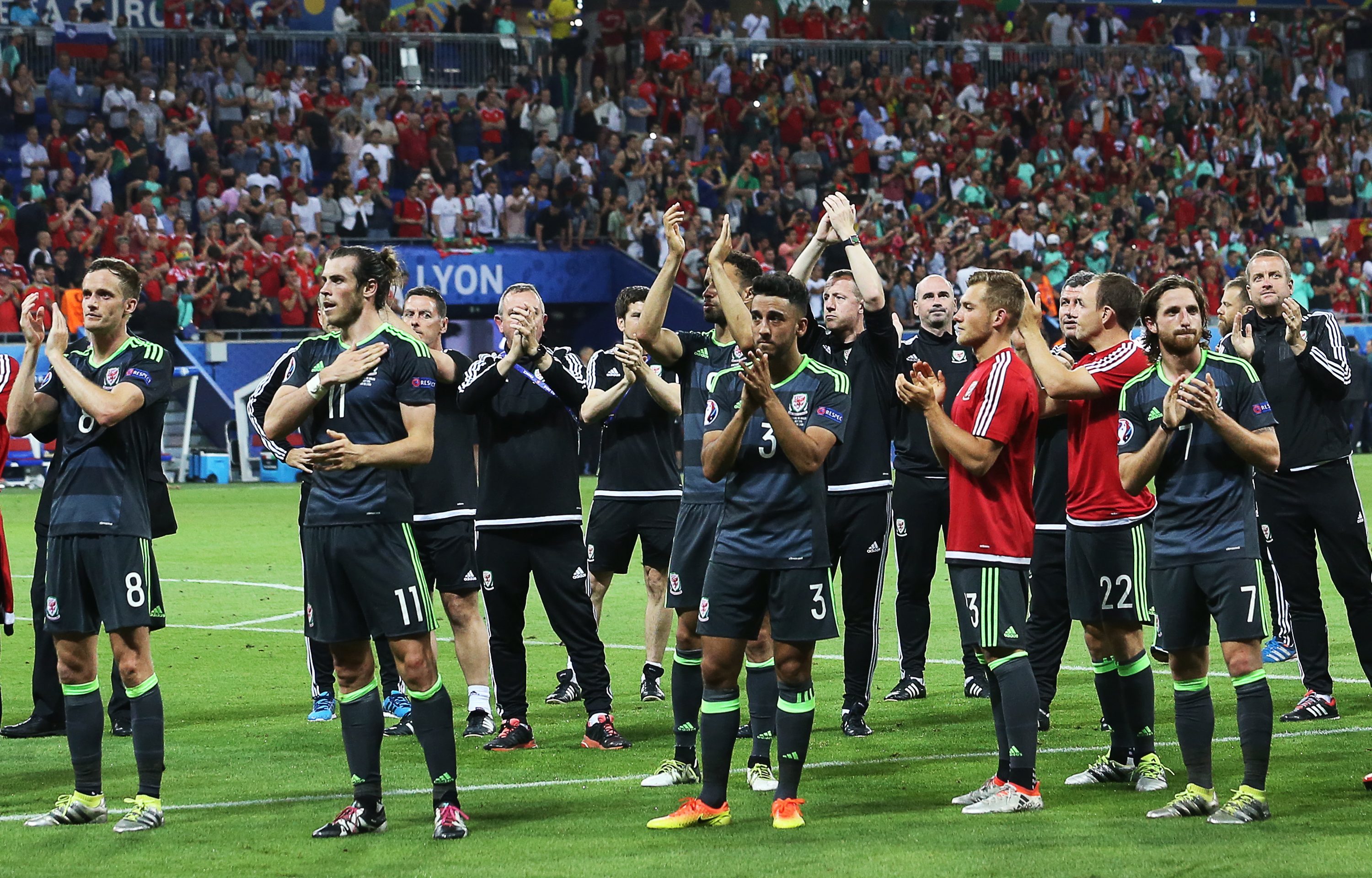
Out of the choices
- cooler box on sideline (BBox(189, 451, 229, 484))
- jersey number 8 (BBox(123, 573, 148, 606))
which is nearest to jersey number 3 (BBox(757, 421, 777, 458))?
jersey number 8 (BBox(123, 573, 148, 606))

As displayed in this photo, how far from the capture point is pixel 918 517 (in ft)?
33.1

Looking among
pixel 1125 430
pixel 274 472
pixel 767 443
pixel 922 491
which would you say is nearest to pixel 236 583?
pixel 922 491

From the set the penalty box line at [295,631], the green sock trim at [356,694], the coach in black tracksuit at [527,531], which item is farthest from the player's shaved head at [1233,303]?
the green sock trim at [356,694]

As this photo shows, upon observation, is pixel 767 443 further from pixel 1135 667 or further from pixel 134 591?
pixel 134 591

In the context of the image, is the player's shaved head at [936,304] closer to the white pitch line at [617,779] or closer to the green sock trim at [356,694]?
the white pitch line at [617,779]

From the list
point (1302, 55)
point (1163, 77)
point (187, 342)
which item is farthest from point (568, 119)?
point (1302, 55)

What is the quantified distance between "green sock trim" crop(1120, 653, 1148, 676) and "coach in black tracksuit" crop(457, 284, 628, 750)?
2649 millimetres

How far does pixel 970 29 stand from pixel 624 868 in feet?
118

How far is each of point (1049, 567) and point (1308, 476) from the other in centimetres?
171

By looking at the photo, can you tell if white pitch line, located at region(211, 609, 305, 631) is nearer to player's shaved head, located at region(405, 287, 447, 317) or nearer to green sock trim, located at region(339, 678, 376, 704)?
player's shaved head, located at region(405, 287, 447, 317)

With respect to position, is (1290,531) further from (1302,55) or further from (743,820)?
(1302,55)

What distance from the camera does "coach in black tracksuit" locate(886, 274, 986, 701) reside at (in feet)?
33.0

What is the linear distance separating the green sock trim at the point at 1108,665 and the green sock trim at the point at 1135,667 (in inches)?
1.0

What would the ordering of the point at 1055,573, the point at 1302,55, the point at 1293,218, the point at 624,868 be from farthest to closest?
the point at 1302,55
the point at 1293,218
the point at 1055,573
the point at 624,868
